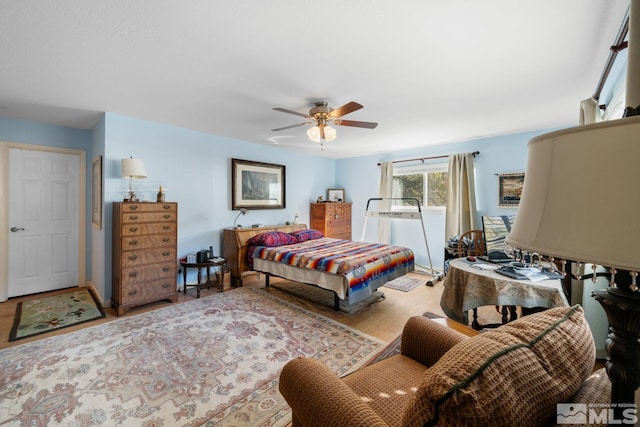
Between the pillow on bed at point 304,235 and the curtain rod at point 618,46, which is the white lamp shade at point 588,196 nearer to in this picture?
the curtain rod at point 618,46

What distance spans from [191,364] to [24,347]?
5.25 ft

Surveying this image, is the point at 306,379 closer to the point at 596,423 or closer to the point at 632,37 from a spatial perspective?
the point at 596,423

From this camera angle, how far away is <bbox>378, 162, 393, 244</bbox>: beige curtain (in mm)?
5691

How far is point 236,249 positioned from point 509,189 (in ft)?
14.6

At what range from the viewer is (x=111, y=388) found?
191 centimetres

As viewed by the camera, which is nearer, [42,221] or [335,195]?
[42,221]

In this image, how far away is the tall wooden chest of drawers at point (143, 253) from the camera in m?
3.15

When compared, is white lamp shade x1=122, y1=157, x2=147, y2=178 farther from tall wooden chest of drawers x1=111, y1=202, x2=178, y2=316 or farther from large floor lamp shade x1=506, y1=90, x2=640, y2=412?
large floor lamp shade x1=506, y1=90, x2=640, y2=412

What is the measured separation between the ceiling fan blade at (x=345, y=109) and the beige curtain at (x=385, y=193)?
3118 millimetres

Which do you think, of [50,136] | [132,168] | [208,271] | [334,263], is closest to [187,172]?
[132,168]

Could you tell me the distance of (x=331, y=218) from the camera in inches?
231

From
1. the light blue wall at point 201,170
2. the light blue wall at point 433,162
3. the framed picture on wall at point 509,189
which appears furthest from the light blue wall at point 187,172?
the framed picture on wall at point 509,189

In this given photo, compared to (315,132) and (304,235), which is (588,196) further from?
(304,235)

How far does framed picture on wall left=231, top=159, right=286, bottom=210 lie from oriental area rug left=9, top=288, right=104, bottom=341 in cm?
232
